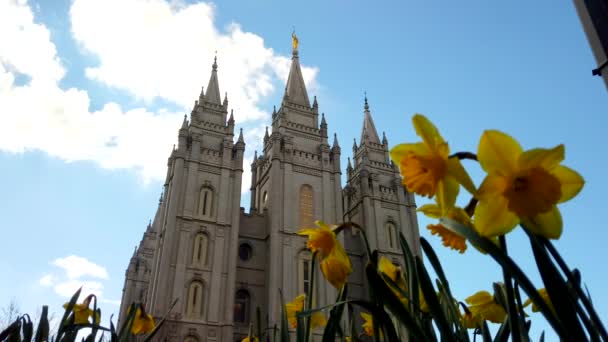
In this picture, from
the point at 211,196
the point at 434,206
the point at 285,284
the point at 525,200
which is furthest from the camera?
the point at 211,196

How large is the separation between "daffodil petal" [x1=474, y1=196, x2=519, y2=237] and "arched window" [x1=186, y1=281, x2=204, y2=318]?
2001cm

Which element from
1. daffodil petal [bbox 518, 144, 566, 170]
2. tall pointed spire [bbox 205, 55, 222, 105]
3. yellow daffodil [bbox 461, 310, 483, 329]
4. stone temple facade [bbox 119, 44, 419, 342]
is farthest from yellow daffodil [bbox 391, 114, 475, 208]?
tall pointed spire [bbox 205, 55, 222, 105]

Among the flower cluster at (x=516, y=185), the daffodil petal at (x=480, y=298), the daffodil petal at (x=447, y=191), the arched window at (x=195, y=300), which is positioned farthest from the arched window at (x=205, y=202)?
the flower cluster at (x=516, y=185)

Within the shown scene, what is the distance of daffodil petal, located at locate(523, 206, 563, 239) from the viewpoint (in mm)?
937

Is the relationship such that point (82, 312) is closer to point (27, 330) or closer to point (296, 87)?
point (27, 330)

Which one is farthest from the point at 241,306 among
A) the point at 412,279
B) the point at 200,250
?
the point at 412,279

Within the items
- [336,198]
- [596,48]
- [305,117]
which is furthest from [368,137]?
[596,48]

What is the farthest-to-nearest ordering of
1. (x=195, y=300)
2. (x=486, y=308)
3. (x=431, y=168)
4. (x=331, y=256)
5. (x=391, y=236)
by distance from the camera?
(x=391, y=236) < (x=195, y=300) < (x=486, y=308) < (x=331, y=256) < (x=431, y=168)

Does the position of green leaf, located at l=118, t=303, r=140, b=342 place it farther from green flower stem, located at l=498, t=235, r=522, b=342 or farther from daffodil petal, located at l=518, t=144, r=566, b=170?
daffodil petal, located at l=518, t=144, r=566, b=170

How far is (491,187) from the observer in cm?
93

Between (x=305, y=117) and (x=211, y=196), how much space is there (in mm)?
8109

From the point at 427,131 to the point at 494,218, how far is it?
0.25 metres

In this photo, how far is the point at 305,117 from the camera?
27.8m

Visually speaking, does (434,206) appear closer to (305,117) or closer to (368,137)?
(305,117)
